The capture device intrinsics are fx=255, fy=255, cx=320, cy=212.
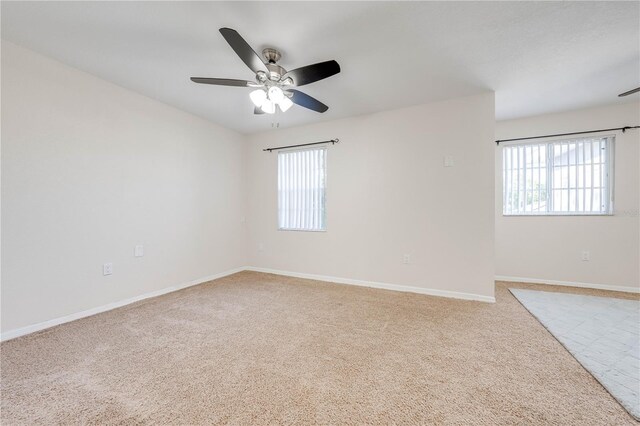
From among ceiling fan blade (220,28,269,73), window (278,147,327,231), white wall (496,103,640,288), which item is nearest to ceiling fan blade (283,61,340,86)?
ceiling fan blade (220,28,269,73)

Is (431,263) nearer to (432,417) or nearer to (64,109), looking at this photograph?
(432,417)

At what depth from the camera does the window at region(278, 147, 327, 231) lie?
3.93 metres

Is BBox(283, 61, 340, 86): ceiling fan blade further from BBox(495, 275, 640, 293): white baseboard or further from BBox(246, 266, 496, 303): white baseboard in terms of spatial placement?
BBox(495, 275, 640, 293): white baseboard

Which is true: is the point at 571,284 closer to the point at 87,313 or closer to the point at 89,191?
the point at 87,313

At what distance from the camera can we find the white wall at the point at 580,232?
3.22 m

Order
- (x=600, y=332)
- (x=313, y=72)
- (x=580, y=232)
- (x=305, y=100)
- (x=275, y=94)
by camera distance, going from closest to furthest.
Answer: (x=313, y=72) → (x=275, y=94) → (x=600, y=332) → (x=305, y=100) → (x=580, y=232)

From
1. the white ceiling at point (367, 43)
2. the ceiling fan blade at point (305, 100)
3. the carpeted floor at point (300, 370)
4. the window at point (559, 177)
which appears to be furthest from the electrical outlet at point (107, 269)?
the window at point (559, 177)

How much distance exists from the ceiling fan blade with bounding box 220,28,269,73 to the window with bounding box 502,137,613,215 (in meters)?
3.81

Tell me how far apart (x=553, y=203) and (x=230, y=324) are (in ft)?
14.7

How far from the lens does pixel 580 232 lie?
11.4 ft

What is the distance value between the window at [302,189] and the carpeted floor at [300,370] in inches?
64.1

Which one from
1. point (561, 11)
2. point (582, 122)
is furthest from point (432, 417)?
point (582, 122)

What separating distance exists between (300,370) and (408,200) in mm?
2409

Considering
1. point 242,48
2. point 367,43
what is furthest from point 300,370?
point 367,43
